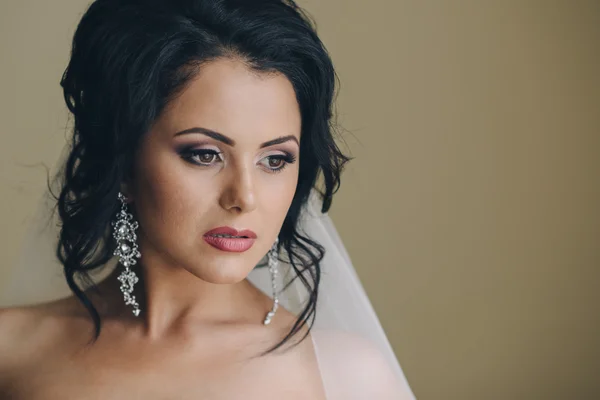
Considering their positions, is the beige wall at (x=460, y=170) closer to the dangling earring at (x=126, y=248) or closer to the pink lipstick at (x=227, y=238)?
the dangling earring at (x=126, y=248)

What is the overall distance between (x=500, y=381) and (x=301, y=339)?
2.80ft

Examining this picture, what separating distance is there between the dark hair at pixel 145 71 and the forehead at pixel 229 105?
2 centimetres

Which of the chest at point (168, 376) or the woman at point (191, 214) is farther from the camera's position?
the chest at point (168, 376)

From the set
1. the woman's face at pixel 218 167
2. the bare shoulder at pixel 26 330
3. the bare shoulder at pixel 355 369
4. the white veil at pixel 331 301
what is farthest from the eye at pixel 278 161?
the bare shoulder at pixel 26 330

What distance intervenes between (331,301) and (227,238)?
38cm

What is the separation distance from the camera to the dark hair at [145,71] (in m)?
1.41

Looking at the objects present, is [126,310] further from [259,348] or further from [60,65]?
[60,65]

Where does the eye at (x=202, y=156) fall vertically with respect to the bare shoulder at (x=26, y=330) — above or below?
above

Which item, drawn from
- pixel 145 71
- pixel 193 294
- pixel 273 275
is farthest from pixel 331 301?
pixel 145 71

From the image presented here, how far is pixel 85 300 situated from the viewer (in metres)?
1.65

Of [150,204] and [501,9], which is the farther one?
[501,9]

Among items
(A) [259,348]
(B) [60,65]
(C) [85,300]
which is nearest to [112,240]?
(C) [85,300]

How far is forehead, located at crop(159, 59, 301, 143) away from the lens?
1.38 meters

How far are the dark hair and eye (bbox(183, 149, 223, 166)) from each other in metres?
0.09
